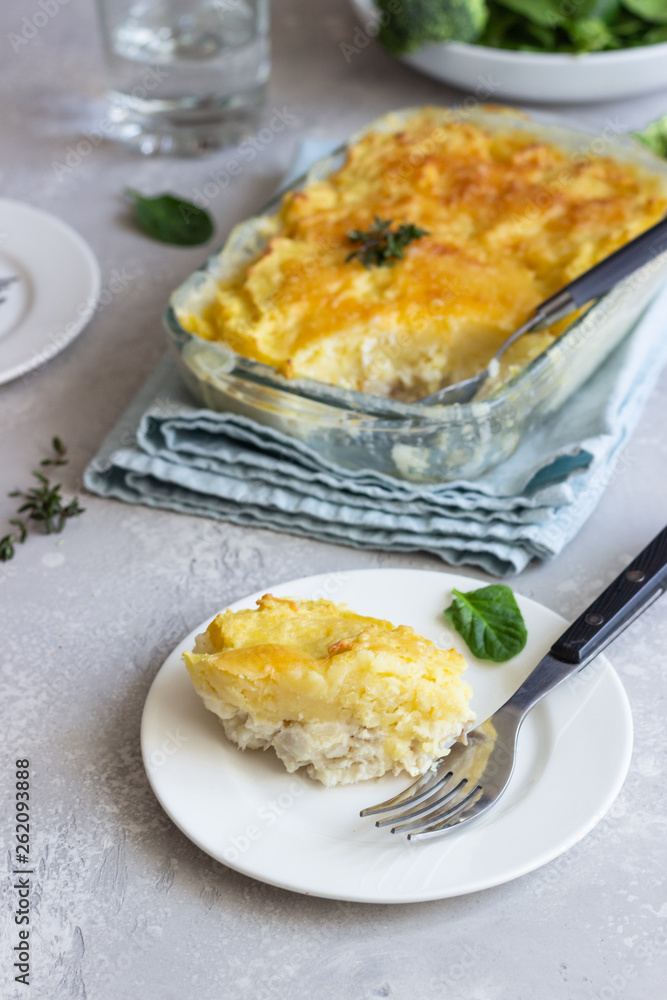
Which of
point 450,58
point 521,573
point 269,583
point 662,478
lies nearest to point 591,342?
point 662,478

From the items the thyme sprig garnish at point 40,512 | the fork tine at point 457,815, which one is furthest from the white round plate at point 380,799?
the thyme sprig garnish at point 40,512

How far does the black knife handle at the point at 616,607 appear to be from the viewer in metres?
1.27

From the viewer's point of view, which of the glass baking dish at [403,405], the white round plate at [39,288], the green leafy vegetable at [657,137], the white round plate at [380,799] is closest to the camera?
the white round plate at [380,799]

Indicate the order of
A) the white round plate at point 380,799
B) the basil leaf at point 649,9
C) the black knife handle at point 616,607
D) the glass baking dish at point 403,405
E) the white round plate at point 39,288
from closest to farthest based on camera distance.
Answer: the white round plate at point 380,799, the black knife handle at point 616,607, the glass baking dish at point 403,405, the white round plate at point 39,288, the basil leaf at point 649,9

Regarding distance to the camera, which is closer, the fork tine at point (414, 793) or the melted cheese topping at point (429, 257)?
the fork tine at point (414, 793)

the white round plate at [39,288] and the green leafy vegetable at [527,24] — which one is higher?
the green leafy vegetable at [527,24]

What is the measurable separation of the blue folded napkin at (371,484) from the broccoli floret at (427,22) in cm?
108

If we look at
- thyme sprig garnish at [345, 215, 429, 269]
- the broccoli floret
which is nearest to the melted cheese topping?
thyme sprig garnish at [345, 215, 429, 269]

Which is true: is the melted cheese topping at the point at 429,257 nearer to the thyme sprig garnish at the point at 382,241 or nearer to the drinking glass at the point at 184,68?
the thyme sprig garnish at the point at 382,241

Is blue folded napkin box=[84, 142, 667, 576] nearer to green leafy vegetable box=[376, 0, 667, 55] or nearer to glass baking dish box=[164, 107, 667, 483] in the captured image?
glass baking dish box=[164, 107, 667, 483]

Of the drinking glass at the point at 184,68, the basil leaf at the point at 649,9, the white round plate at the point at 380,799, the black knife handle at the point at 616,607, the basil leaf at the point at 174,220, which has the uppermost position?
the basil leaf at the point at 649,9

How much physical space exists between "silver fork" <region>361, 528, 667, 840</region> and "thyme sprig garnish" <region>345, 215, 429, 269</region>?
0.69 metres

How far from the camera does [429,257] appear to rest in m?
1.77

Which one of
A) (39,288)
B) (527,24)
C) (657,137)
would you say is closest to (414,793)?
(39,288)
